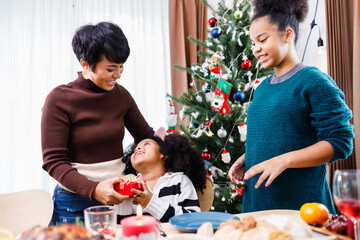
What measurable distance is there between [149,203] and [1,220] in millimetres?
597

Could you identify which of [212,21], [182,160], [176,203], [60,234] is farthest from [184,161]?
[212,21]

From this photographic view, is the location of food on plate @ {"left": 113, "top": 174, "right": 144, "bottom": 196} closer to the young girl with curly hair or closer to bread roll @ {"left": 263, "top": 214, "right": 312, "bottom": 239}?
the young girl with curly hair

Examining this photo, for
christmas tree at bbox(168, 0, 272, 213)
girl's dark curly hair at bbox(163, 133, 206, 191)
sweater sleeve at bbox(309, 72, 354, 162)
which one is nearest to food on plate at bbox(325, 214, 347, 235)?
sweater sleeve at bbox(309, 72, 354, 162)

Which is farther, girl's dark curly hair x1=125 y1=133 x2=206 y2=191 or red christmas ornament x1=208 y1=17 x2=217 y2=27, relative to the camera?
red christmas ornament x1=208 y1=17 x2=217 y2=27

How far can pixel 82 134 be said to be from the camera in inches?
55.3

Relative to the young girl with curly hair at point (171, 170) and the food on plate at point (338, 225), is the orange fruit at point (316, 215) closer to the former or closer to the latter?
the food on plate at point (338, 225)

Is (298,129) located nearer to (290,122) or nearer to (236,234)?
(290,122)

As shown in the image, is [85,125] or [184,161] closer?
[85,125]

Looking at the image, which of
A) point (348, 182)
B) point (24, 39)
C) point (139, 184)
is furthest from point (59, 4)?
point (348, 182)

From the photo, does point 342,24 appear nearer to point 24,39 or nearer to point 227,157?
point 227,157

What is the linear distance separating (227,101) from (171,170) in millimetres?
1157

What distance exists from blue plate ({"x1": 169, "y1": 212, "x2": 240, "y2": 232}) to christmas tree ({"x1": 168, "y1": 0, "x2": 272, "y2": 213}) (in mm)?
1567

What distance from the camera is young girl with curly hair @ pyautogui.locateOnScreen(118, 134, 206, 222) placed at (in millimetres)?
1534

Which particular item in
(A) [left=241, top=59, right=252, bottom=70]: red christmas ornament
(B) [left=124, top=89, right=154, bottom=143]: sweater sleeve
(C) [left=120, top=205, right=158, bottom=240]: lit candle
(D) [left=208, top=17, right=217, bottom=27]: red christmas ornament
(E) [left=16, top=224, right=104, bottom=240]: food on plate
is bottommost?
(C) [left=120, top=205, right=158, bottom=240]: lit candle
